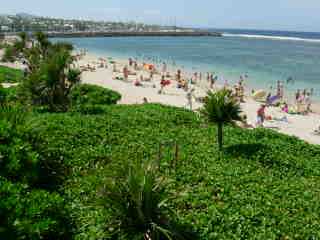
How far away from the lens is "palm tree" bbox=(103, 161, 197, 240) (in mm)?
5762

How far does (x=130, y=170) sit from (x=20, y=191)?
64.0 inches

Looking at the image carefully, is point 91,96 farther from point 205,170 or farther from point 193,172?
point 193,172

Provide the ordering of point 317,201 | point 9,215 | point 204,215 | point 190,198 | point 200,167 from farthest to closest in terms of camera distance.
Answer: point 200,167, point 317,201, point 190,198, point 204,215, point 9,215

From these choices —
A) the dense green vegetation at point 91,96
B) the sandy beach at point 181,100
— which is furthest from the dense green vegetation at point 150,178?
the sandy beach at point 181,100

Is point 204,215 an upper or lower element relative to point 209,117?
lower

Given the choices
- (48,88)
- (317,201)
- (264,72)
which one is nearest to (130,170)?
(317,201)

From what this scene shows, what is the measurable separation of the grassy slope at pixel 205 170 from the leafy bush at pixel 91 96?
4.96 metres

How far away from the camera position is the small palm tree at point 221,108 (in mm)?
10953

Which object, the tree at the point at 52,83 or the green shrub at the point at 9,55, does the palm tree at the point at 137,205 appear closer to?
the tree at the point at 52,83

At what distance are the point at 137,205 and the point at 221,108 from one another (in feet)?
18.9

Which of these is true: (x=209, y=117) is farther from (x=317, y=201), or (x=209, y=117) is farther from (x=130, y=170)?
(x=130, y=170)

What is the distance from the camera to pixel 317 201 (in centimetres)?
796

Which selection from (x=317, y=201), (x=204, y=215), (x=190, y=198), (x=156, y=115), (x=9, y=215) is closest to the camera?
(x=9, y=215)

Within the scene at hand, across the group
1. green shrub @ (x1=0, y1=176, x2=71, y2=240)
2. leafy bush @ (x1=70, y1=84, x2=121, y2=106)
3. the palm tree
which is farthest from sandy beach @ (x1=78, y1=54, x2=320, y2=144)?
green shrub @ (x1=0, y1=176, x2=71, y2=240)
